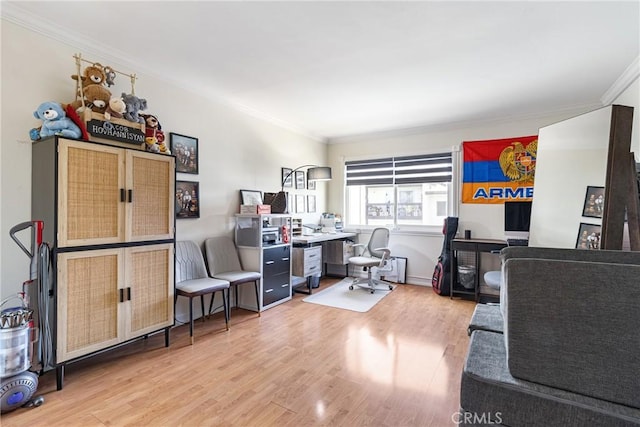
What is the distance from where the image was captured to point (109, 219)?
7.48ft

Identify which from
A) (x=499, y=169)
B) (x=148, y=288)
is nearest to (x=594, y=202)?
(x=499, y=169)

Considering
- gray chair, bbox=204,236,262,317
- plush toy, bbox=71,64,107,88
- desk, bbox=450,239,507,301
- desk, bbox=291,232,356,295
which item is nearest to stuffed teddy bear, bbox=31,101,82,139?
plush toy, bbox=71,64,107,88

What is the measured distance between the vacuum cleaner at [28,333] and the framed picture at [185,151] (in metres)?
1.41

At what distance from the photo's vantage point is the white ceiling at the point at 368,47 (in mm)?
2066

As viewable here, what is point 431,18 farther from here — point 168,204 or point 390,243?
point 390,243

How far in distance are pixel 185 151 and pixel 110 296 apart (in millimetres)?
1662

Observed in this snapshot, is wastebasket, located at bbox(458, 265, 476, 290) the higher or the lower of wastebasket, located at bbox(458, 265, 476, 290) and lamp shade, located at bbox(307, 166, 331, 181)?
the lower

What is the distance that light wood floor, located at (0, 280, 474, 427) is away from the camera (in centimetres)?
178

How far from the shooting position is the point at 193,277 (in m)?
3.22

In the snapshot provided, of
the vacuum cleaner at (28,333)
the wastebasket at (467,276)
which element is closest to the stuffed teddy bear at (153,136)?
the vacuum cleaner at (28,333)

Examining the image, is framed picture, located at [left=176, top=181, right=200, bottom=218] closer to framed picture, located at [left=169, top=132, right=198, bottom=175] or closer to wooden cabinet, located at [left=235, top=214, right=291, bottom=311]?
framed picture, located at [left=169, top=132, right=198, bottom=175]

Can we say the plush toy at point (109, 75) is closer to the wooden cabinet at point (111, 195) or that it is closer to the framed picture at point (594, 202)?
the wooden cabinet at point (111, 195)

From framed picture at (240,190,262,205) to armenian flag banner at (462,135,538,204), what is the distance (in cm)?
314

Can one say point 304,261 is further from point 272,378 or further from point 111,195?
point 111,195
